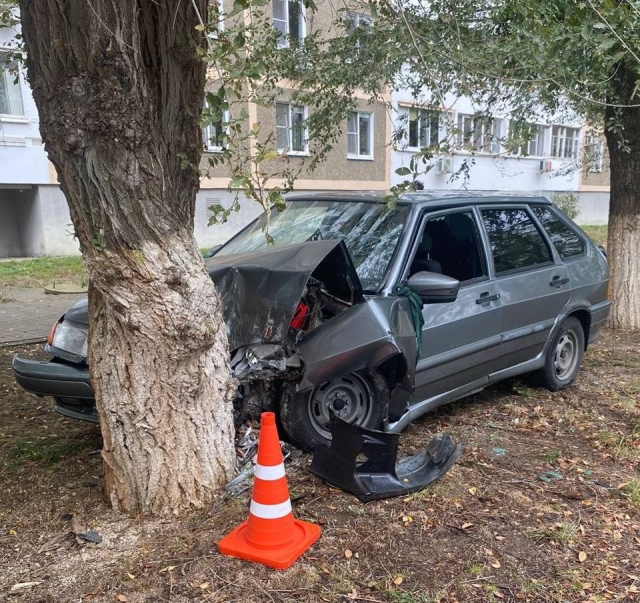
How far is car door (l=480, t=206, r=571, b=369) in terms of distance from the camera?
4.62 meters

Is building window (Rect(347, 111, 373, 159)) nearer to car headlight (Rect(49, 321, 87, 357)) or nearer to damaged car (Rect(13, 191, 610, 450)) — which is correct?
damaged car (Rect(13, 191, 610, 450))

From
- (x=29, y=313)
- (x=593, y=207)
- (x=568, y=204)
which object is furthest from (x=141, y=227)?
(x=593, y=207)

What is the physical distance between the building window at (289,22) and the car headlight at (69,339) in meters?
2.91

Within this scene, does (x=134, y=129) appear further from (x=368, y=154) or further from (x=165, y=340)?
(x=368, y=154)

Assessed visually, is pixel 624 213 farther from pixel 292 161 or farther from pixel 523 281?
pixel 292 161

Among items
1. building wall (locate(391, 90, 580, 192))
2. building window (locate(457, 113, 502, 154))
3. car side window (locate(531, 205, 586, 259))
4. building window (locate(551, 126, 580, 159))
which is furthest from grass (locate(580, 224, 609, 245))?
car side window (locate(531, 205, 586, 259))

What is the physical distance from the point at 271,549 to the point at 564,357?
367cm

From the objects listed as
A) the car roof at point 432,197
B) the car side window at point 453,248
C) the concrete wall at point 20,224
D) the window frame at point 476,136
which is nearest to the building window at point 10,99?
the concrete wall at point 20,224

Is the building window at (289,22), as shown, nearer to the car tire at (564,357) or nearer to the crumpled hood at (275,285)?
the crumpled hood at (275,285)

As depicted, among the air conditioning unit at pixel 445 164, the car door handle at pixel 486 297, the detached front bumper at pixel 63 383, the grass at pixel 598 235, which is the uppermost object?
the air conditioning unit at pixel 445 164

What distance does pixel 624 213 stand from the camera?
24.2ft

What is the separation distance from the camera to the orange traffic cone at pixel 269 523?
2672 millimetres

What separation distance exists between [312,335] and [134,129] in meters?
1.42

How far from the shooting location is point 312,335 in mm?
3369
